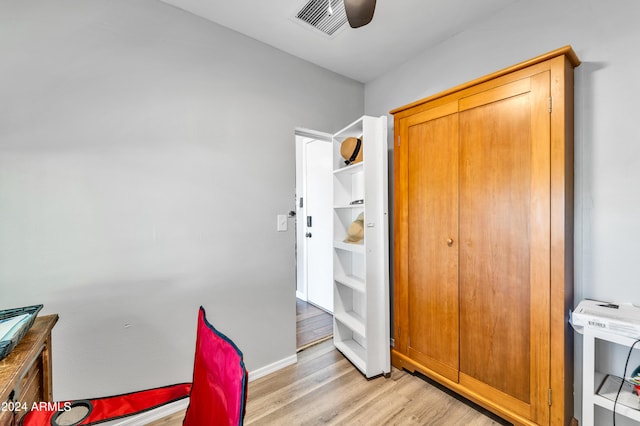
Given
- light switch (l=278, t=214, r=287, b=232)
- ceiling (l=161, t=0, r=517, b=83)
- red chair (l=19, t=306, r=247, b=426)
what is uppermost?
ceiling (l=161, t=0, r=517, b=83)

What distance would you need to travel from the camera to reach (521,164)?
1.56 metres

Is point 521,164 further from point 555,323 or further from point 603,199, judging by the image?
point 555,323

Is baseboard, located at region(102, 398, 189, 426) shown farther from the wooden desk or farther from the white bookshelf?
the white bookshelf

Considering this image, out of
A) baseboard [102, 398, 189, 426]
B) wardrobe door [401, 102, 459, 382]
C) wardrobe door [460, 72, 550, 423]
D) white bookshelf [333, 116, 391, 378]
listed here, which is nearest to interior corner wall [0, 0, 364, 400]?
baseboard [102, 398, 189, 426]

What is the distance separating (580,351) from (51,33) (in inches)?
132

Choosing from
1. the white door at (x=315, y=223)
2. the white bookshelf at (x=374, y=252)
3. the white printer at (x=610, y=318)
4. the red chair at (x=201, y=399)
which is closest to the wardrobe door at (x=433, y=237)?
the white bookshelf at (x=374, y=252)

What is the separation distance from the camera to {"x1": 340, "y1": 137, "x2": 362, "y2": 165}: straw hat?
236cm

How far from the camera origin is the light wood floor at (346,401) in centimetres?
174

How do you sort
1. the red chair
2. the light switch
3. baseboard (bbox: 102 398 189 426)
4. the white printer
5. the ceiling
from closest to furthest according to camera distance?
the red chair, the white printer, baseboard (bbox: 102 398 189 426), the ceiling, the light switch

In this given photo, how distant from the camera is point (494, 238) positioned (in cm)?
168

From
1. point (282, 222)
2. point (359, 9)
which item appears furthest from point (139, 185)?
point (359, 9)

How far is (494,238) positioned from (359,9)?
1.46 meters

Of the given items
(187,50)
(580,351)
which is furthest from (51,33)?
(580,351)

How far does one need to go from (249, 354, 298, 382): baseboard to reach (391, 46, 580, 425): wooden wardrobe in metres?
0.93
